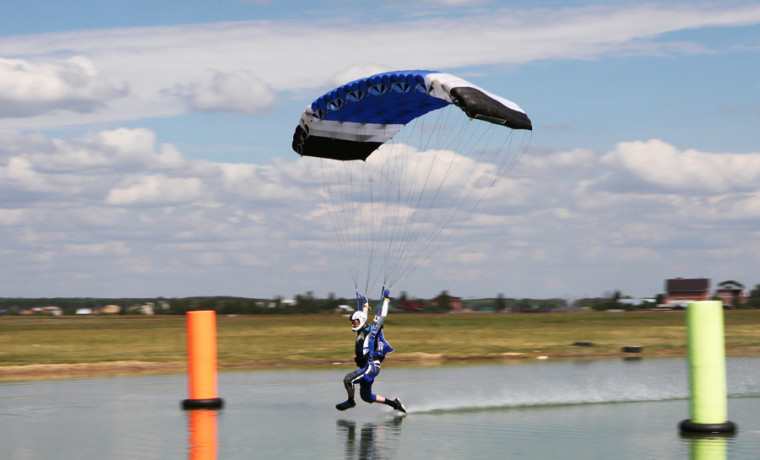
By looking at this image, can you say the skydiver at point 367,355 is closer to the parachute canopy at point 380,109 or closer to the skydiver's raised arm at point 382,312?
the skydiver's raised arm at point 382,312

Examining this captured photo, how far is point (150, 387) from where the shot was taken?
23.4 meters

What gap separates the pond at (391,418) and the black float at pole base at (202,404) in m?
0.41

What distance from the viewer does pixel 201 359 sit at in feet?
60.6

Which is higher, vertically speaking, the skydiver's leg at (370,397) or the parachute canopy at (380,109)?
the parachute canopy at (380,109)

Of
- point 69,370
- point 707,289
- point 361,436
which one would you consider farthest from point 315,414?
point 707,289

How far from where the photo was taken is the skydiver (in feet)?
56.3

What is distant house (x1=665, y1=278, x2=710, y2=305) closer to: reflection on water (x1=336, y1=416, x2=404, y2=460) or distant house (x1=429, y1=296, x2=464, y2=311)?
distant house (x1=429, y1=296, x2=464, y2=311)

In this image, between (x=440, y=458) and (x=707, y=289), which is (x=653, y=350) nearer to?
(x=440, y=458)

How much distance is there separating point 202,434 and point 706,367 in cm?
789

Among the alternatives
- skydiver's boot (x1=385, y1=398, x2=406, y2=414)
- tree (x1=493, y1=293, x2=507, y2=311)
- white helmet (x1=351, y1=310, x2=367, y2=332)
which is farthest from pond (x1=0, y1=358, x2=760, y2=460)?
tree (x1=493, y1=293, x2=507, y2=311)

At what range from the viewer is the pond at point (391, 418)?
1330 centimetres

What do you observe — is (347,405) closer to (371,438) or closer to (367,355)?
(367,355)

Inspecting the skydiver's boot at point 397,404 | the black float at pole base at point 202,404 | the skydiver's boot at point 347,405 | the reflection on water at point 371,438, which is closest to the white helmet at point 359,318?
the skydiver's boot at point 347,405

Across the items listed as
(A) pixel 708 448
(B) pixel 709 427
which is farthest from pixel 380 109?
(A) pixel 708 448
